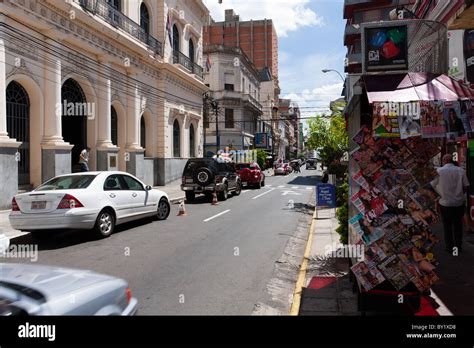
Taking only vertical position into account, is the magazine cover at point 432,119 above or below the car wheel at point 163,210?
above

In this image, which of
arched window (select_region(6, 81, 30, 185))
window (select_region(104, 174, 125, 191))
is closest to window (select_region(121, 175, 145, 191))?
window (select_region(104, 174, 125, 191))

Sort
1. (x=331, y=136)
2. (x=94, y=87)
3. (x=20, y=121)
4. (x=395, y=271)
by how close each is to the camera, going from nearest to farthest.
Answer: (x=395, y=271), (x=20, y=121), (x=331, y=136), (x=94, y=87)

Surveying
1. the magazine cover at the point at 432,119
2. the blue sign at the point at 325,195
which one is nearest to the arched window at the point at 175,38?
the blue sign at the point at 325,195

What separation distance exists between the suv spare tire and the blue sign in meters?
6.36

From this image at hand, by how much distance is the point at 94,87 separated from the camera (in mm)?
19078

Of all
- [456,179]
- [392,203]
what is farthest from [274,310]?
[456,179]

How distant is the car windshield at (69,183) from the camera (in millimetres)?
9008

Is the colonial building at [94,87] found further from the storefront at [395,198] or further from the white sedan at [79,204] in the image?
the storefront at [395,198]

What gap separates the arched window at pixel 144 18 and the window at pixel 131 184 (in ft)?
54.2

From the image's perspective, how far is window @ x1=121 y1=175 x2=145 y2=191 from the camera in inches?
416

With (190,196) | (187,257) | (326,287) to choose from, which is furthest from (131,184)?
(190,196)

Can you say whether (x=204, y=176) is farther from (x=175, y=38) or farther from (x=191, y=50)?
(x=191, y=50)

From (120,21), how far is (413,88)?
65.5 ft

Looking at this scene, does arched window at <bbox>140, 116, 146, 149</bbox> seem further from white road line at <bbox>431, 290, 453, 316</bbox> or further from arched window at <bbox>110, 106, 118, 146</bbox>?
white road line at <bbox>431, 290, 453, 316</bbox>
